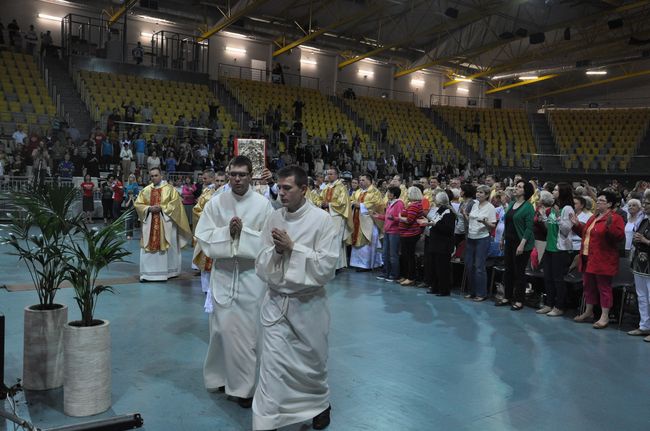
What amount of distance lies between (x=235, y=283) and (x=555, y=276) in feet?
16.6

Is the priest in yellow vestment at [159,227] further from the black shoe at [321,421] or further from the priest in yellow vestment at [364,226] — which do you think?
the black shoe at [321,421]


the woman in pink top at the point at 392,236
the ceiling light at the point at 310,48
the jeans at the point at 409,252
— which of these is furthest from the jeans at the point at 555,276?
the ceiling light at the point at 310,48

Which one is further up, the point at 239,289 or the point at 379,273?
the point at 239,289

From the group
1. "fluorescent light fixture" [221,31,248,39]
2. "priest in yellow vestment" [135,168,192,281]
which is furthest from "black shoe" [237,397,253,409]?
"fluorescent light fixture" [221,31,248,39]

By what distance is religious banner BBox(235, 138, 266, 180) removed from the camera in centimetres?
607

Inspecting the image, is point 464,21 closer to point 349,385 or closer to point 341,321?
point 341,321

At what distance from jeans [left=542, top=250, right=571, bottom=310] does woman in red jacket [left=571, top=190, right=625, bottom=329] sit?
1.11ft

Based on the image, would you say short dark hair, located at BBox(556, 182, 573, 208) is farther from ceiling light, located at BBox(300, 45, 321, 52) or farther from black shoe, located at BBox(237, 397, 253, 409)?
ceiling light, located at BBox(300, 45, 321, 52)

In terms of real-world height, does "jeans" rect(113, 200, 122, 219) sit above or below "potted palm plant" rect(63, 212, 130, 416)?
above

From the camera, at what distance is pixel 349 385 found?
5203mm

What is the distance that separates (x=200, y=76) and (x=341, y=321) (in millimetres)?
21481

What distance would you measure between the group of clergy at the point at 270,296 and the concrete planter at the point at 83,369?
851mm

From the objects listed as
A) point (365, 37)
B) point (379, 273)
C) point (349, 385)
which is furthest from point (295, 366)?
point (365, 37)

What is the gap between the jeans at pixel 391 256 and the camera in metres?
10.5
